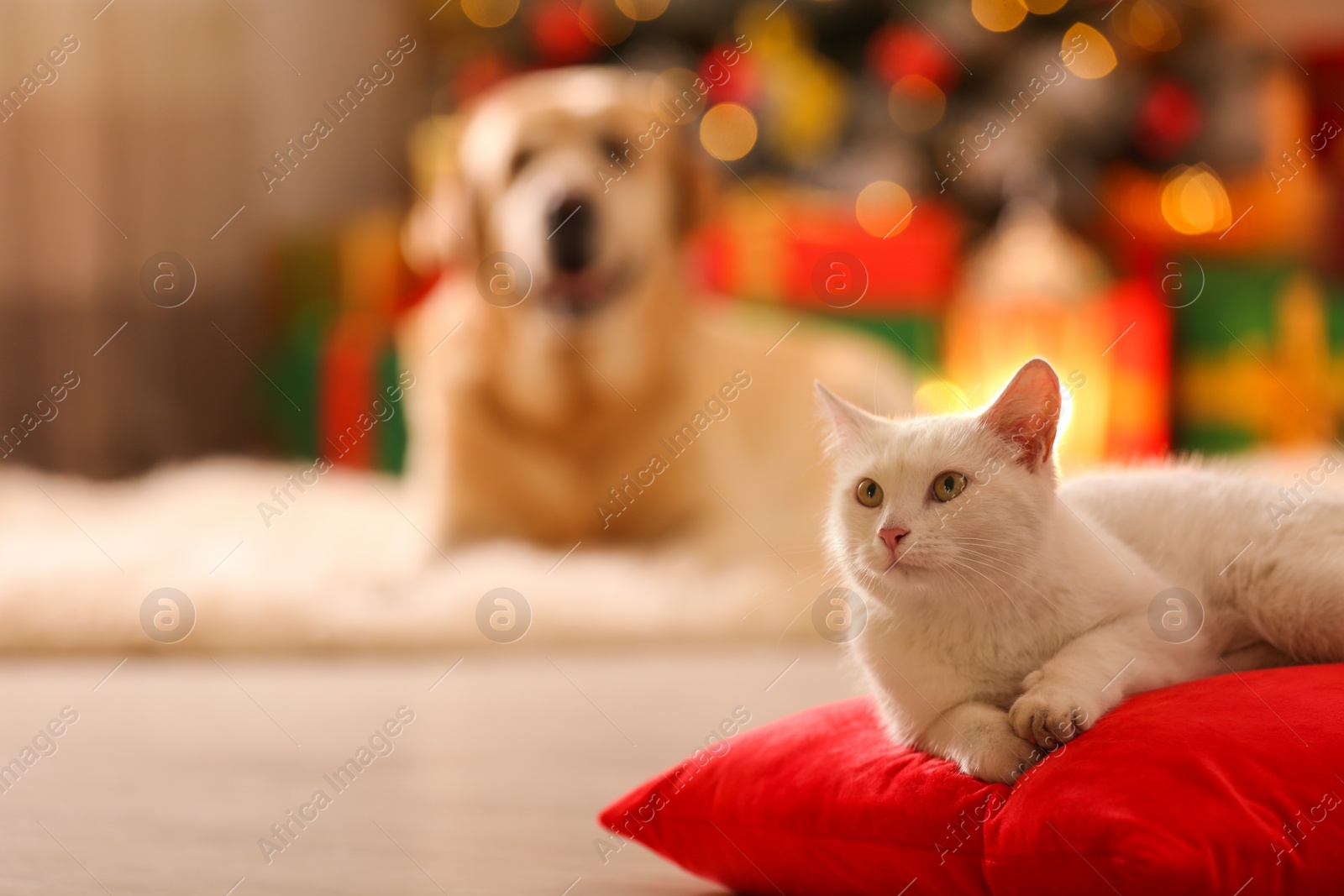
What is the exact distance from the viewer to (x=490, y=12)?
454 cm

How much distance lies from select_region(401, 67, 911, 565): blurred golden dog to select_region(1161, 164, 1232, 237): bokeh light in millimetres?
2224

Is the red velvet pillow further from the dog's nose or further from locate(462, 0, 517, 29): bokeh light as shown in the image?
locate(462, 0, 517, 29): bokeh light

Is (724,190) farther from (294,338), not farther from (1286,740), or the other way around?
(1286,740)

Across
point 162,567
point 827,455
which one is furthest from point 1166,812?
point 162,567

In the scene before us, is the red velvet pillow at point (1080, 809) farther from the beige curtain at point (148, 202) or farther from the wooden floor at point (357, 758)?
the beige curtain at point (148, 202)

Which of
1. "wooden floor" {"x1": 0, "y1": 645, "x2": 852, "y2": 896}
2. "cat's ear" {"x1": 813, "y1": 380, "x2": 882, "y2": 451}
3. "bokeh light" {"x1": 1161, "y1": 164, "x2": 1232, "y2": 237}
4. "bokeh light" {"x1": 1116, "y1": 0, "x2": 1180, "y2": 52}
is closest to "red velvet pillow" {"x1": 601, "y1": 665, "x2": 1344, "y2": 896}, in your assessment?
"wooden floor" {"x1": 0, "y1": 645, "x2": 852, "y2": 896}

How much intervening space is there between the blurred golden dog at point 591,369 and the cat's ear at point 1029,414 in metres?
1.64

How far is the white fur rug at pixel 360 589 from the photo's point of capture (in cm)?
214

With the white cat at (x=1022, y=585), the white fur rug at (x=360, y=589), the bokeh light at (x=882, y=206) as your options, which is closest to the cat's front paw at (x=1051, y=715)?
the white cat at (x=1022, y=585)

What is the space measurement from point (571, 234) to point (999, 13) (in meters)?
2.50

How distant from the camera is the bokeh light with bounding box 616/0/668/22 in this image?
4371 millimetres

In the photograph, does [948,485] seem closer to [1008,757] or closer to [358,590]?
[1008,757]

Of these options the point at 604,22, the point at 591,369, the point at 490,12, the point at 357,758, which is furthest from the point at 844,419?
the point at 490,12

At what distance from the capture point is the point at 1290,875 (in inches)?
28.7
